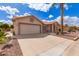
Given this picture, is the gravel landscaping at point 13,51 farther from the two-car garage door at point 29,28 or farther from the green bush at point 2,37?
the two-car garage door at point 29,28

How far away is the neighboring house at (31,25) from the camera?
5035 mm

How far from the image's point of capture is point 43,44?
5102mm

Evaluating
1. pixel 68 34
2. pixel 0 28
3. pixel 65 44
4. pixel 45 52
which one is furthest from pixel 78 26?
pixel 0 28

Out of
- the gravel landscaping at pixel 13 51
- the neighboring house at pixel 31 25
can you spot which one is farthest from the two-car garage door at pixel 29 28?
the gravel landscaping at pixel 13 51

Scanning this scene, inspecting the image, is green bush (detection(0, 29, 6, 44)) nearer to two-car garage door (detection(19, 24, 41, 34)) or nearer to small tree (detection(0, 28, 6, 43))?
small tree (detection(0, 28, 6, 43))

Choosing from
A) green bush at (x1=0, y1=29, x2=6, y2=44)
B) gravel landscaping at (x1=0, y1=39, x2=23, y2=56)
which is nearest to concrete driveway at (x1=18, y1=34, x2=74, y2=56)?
gravel landscaping at (x1=0, y1=39, x2=23, y2=56)

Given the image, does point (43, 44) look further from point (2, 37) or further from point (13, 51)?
point (2, 37)

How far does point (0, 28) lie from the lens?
500 cm

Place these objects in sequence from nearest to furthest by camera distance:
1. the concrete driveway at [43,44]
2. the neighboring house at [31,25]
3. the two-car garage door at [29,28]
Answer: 1. the concrete driveway at [43,44]
2. the neighboring house at [31,25]
3. the two-car garage door at [29,28]

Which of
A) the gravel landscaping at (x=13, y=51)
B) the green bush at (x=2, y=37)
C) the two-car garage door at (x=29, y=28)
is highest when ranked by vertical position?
the two-car garage door at (x=29, y=28)

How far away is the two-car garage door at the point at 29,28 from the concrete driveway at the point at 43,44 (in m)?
0.17

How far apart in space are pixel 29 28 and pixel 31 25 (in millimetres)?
160

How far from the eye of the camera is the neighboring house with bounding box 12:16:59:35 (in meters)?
5.04

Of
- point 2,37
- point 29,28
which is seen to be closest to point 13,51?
→ point 2,37
